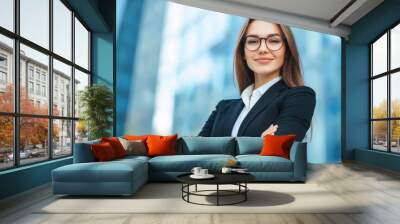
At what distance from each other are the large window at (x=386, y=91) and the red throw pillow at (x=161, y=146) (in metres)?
4.68

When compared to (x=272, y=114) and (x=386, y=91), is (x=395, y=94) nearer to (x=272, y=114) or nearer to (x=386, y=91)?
(x=386, y=91)

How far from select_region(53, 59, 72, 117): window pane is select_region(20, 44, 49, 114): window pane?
35cm

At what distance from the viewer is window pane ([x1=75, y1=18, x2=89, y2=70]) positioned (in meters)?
7.65

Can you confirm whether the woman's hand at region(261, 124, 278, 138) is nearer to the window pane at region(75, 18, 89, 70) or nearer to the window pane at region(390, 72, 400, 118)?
the window pane at region(390, 72, 400, 118)

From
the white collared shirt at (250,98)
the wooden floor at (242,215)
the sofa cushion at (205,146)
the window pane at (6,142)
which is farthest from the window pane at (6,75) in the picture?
the white collared shirt at (250,98)

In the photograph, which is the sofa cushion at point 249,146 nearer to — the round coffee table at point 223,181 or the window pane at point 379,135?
the round coffee table at point 223,181

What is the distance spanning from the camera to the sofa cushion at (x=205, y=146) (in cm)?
687

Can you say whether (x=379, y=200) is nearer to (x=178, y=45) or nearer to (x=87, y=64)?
(x=178, y=45)

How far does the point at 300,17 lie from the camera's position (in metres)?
8.37

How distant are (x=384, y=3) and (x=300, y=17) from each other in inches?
68.6

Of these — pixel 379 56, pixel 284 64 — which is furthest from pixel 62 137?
pixel 379 56

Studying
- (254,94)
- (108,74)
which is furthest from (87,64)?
(254,94)

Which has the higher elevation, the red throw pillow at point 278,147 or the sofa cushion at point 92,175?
the red throw pillow at point 278,147

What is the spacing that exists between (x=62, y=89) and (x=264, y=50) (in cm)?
444
